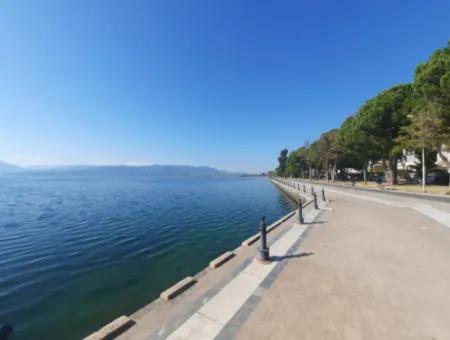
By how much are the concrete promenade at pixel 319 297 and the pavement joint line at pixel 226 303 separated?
0.05 ft

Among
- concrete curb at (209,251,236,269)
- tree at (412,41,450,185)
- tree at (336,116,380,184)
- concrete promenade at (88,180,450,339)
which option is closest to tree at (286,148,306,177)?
tree at (336,116,380,184)

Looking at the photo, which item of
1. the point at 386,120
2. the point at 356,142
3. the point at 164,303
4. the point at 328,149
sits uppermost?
the point at 386,120

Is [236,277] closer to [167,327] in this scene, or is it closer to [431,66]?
[167,327]

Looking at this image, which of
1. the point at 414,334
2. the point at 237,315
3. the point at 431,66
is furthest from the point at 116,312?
the point at 431,66

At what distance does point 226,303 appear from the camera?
4.34m

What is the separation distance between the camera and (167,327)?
3756 millimetres

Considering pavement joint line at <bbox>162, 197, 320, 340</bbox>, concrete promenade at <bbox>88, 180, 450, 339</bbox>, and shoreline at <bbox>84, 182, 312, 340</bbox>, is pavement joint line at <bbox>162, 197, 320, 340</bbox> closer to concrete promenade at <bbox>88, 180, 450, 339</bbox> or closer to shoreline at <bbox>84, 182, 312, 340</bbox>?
concrete promenade at <bbox>88, 180, 450, 339</bbox>

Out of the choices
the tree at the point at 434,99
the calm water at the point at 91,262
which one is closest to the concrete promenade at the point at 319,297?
the calm water at the point at 91,262

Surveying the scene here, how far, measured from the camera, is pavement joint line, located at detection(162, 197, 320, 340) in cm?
361

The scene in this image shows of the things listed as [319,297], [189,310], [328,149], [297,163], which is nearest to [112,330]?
[189,310]

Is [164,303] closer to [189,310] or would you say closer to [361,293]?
[189,310]

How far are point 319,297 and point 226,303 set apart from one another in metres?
1.77

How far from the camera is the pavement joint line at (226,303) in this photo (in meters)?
3.61

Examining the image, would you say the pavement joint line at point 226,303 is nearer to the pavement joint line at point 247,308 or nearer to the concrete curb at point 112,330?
the pavement joint line at point 247,308
